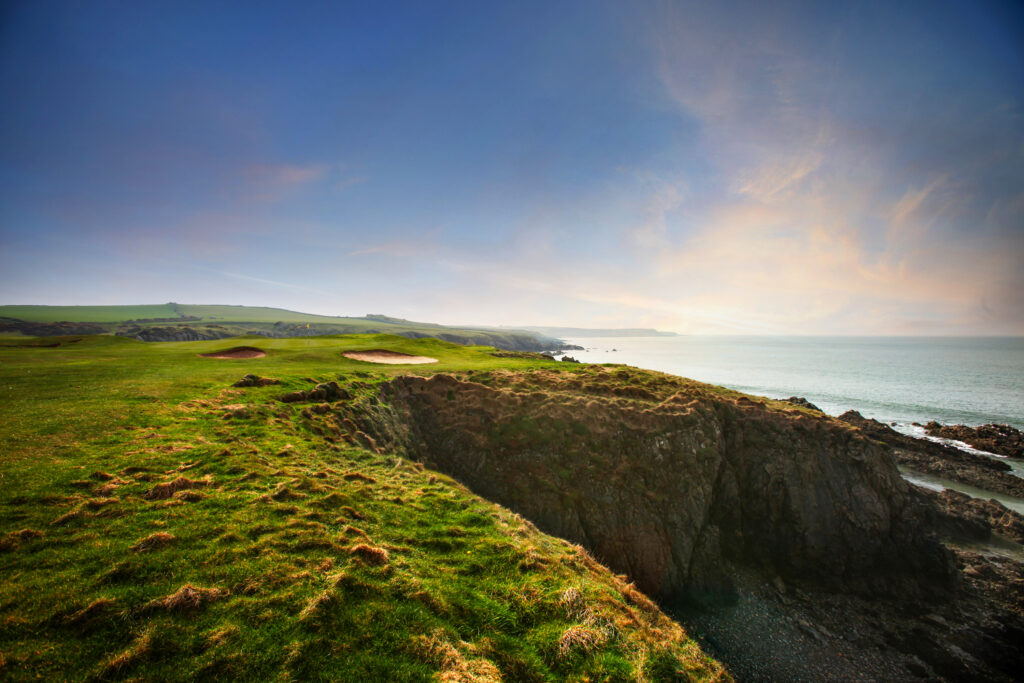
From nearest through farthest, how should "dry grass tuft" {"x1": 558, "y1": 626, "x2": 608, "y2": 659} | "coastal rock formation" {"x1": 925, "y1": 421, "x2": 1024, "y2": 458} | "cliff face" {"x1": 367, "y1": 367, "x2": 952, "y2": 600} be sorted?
"dry grass tuft" {"x1": 558, "y1": 626, "x2": 608, "y2": 659} → "cliff face" {"x1": 367, "y1": 367, "x2": 952, "y2": 600} → "coastal rock formation" {"x1": 925, "y1": 421, "x2": 1024, "y2": 458}

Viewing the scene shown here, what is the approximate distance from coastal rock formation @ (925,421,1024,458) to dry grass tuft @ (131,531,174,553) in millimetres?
69619

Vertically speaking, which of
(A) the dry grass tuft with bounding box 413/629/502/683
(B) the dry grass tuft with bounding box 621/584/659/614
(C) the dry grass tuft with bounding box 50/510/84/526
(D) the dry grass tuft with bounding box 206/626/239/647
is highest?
(C) the dry grass tuft with bounding box 50/510/84/526

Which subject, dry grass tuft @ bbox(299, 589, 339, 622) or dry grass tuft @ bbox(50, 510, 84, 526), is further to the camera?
dry grass tuft @ bbox(50, 510, 84, 526)

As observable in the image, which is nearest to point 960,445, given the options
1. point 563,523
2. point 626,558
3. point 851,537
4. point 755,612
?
point 851,537

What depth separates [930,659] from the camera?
16406mm

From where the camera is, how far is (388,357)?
3784 cm

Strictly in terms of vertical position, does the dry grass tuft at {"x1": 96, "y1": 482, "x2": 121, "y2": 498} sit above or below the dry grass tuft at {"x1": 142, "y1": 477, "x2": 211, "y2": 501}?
above

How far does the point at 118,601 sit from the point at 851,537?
32489 mm

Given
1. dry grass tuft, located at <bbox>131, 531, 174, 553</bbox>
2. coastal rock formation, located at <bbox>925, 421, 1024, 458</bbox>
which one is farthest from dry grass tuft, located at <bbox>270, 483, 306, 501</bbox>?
coastal rock formation, located at <bbox>925, 421, 1024, 458</bbox>

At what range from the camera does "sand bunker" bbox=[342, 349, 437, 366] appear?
35.7m

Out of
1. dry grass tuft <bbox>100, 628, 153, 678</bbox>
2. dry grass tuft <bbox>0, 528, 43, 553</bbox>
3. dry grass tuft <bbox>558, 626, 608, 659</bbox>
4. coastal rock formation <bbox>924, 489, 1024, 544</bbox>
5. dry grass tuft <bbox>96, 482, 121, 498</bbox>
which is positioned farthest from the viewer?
coastal rock formation <bbox>924, 489, 1024, 544</bbox>

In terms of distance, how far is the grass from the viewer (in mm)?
5285

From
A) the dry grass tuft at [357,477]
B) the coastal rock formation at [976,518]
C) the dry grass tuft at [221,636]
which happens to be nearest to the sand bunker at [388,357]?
the dry grass tuft at [357,477]

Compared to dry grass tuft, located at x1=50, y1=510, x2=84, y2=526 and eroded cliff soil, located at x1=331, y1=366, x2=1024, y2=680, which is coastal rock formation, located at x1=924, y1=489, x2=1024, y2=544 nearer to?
eroded cliff soil, located at x1=331, y1=366, x2=1024, y2=680
